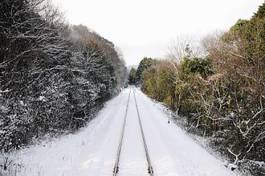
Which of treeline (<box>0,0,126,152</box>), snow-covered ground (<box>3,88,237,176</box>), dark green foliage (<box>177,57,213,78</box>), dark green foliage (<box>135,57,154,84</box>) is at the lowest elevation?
snow-covered ground (<box>3,88,237,176</box>)

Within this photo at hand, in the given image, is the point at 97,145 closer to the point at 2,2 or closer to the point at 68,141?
the point at 68,141

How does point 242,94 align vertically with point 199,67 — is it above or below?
below

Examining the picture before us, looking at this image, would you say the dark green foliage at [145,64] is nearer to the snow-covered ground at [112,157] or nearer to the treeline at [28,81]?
the treeline at [28,81]

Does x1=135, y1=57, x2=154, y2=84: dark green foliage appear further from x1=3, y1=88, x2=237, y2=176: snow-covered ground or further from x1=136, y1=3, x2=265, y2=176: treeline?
x1=3, y1=88, x2=237, y2=176: snow-covered ground

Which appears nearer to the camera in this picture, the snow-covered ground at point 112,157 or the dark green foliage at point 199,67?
the snow-covered ground at point 112,157

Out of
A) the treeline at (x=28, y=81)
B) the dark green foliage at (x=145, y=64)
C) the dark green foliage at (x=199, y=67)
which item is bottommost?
the treeline at (x=28, y=81)

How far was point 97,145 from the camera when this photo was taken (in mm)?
16328

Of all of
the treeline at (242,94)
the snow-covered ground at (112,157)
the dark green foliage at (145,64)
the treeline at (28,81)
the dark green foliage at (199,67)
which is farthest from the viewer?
the dark green foliage at (145,64)

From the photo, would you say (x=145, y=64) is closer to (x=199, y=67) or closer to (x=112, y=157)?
(x=199, y=67)

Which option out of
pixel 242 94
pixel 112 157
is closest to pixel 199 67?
pixel 242 94

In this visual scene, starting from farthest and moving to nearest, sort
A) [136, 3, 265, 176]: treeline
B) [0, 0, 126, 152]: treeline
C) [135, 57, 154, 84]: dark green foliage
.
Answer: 1. [135, 57, 154, 84]: dark green foliage
2. [136, 3, 265, 176]: treeline
3. [0, 0, 126, 152]: treeline

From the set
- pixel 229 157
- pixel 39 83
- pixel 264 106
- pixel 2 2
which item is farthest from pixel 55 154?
pixel 264 106

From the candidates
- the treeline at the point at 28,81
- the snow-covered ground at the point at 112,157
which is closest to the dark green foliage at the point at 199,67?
the snow-covered ground at the point at 112,157

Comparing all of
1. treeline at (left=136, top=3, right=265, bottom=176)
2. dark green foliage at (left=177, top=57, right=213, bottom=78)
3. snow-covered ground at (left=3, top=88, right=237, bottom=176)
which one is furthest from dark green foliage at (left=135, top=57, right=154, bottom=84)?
snow-covered ground at (left=3, top=88, right=237, bottom=176)
